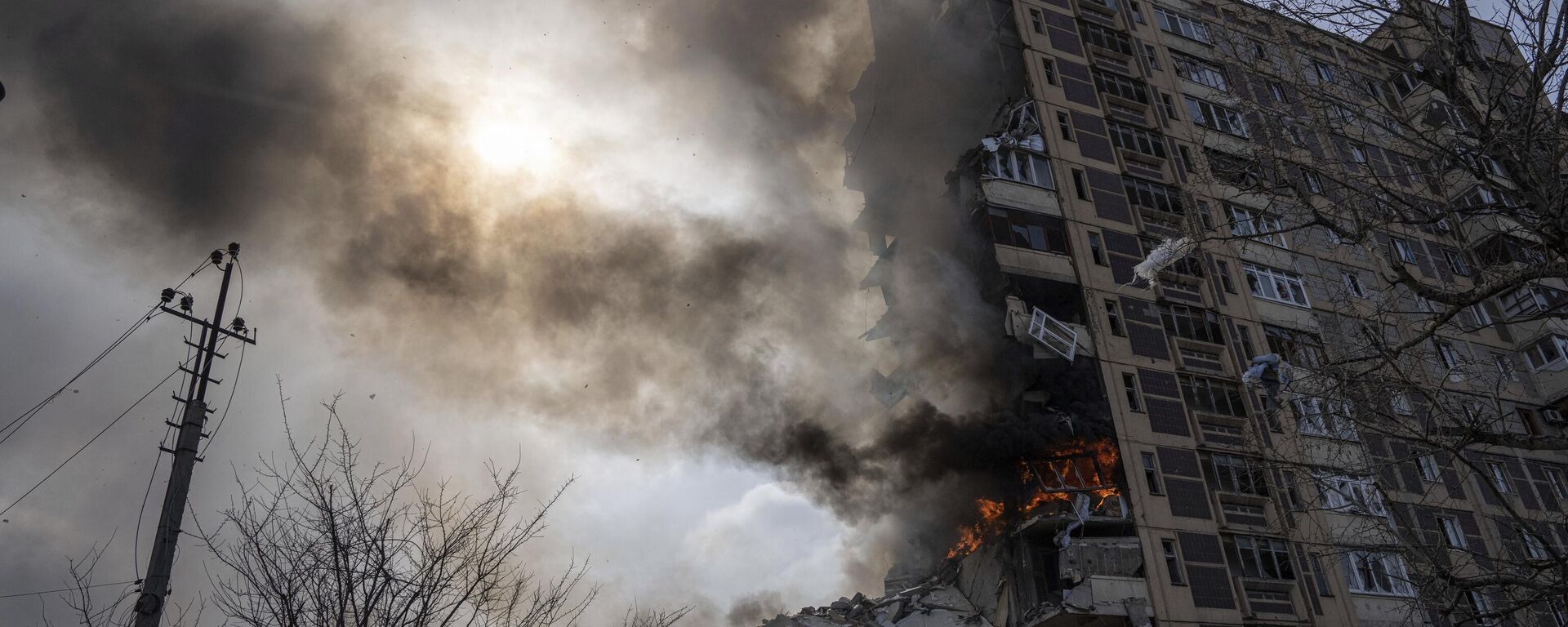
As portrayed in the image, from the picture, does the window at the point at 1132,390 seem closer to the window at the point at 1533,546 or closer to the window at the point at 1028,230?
the window at the point at 1028,230

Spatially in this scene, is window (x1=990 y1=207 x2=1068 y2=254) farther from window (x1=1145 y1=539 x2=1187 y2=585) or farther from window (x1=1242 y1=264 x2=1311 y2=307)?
window (x1=1145 y1=539 x2=1187 y2=585)

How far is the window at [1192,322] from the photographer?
1184 inches

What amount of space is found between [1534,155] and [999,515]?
954 inches

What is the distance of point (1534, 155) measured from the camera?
27.1ft

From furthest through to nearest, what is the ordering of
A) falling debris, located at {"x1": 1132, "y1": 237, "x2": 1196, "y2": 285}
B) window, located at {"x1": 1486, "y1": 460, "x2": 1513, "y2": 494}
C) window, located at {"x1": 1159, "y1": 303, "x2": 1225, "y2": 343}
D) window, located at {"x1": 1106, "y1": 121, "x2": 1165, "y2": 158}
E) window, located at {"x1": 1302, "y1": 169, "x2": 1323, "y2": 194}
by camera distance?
window, located at {"x1": 1106, "y1": 121, "x2": 1165, "y2": 158}, window, located at {"x1": 1159, "y1": 303, "x2": 1225, "y2": 343}, window, located at {"x1": 1486, "y1": 460, "x2": 1513, "y2": 494}, falling debris, located at {"x1": 1132, "y1": 237, "x2": 1196, "y2": 285}, window, located at {"x1": 1302, "y1": 169, "x2": 1323, "y2": 194}

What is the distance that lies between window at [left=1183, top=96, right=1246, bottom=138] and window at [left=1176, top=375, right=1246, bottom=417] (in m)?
11.2

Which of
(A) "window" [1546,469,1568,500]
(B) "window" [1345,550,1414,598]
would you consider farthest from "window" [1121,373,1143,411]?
(A) "window" [1546,469,1568,500]

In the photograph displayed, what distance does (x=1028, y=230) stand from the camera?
101ft

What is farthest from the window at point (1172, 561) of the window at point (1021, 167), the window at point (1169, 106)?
Result: the window at point (1169, 106)

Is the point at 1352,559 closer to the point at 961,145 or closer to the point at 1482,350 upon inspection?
the point at 1482,350

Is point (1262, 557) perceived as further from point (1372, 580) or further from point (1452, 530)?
point (1452, 530)

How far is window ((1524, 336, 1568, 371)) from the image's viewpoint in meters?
32.9

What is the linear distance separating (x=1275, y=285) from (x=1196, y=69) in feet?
30.6

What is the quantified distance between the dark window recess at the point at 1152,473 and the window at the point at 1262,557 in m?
2.51
